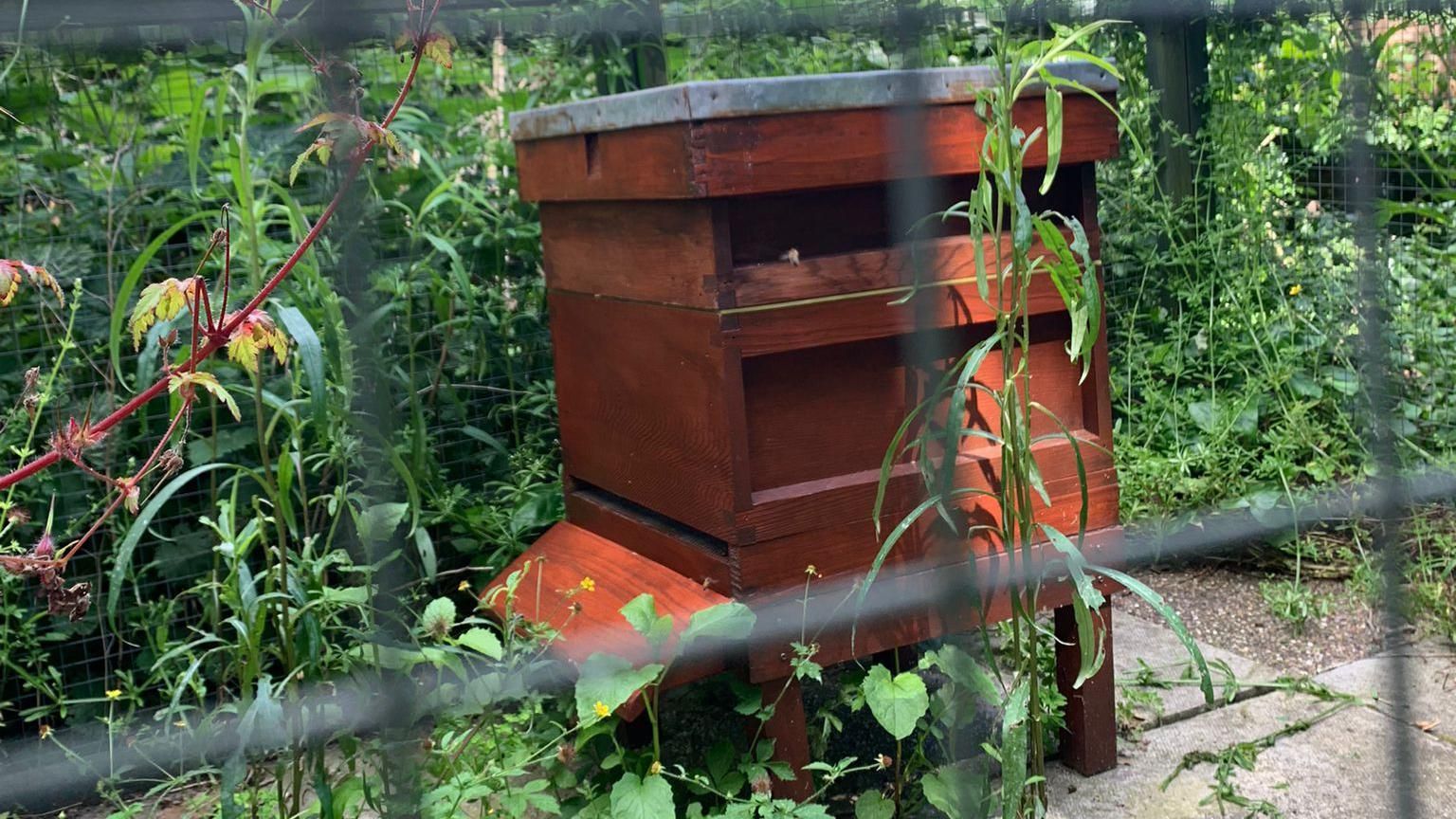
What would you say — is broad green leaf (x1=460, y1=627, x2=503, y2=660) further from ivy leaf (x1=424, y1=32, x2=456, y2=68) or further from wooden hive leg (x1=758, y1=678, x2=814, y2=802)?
ivy leaf (x1=424, y1=32, x2=456, y2=68)

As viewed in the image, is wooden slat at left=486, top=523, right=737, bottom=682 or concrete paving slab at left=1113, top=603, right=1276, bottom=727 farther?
concrete paving slab at left=1113, top=603, right=1276, bottom=727

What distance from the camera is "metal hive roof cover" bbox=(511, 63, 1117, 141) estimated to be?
1.49m

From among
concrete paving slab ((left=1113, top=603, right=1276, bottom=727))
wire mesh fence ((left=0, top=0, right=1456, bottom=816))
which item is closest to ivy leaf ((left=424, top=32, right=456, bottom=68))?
wire mesh fence ((left=0, top=0, right=1456, bottom=816))

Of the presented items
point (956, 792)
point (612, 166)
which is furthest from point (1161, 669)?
point (612, 166)

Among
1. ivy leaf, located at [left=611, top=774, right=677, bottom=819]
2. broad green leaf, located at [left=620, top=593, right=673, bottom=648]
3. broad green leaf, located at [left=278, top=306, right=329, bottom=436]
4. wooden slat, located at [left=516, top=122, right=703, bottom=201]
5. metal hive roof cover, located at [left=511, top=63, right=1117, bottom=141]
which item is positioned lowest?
ivy leaf, located at [left=611, top=774, right=677, bottom=819]

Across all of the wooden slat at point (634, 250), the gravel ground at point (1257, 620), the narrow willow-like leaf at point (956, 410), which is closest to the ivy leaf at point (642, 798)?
the narrow willow-like leaf at point (956, 410)

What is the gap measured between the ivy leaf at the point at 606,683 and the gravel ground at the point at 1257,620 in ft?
4.58

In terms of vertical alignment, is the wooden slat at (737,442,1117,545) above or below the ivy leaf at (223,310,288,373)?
below

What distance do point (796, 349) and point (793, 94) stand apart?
0.30 m

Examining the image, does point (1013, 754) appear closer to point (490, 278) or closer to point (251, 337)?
point (251, 337)

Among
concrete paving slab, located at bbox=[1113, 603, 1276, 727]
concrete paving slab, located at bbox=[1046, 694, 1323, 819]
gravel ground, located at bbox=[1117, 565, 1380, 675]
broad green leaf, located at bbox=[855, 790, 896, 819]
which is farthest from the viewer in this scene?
gravel ground, located at bbox=[1117, 565, 1380, 675]

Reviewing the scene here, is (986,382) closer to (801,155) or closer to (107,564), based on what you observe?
(801,155)

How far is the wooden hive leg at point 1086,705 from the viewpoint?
1874 mm

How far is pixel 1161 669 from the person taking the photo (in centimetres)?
232
